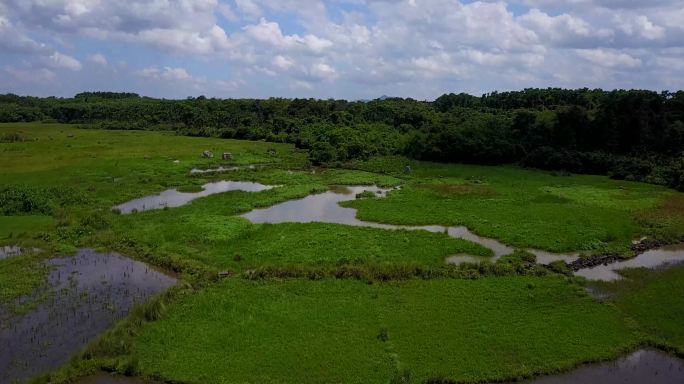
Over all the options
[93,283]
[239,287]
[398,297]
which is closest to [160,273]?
[93,283]

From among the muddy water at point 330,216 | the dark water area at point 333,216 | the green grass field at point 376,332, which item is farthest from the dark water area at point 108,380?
the muddy water at point 330,216

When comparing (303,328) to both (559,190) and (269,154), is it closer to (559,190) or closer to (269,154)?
(559,190)

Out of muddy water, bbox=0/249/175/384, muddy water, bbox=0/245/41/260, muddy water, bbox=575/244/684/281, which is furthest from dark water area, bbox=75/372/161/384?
muddy water, bbox=575/244/684/281

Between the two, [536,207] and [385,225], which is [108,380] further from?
[536,207]

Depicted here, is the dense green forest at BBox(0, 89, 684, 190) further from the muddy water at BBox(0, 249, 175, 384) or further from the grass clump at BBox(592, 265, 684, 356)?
the muddy water at BBox(0, 249, 175, 384)

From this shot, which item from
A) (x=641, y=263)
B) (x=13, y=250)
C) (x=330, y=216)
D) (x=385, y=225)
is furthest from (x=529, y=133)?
(x=13, y=250)

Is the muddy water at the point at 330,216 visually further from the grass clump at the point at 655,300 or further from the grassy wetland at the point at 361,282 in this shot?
the grass clump at the point at 655,300
